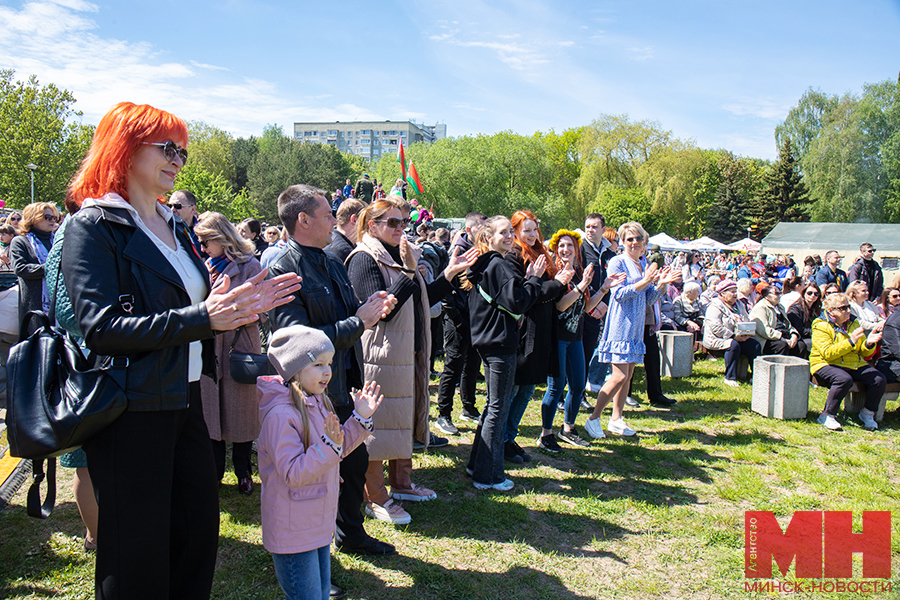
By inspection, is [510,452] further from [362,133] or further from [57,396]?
[362,133]

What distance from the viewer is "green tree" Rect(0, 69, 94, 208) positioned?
129 feet

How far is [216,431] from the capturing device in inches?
152

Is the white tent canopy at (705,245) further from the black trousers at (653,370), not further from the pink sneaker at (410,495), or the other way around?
the pink sneaker at (410,495)

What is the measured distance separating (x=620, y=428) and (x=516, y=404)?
5.18 ft

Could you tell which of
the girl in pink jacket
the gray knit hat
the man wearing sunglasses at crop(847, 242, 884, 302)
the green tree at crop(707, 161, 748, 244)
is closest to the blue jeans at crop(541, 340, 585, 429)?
the girl in pink jacket

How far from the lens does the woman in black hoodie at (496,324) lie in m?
4.18

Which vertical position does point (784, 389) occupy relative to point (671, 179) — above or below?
below

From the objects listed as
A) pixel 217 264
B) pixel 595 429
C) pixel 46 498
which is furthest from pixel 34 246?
pixel 595 429

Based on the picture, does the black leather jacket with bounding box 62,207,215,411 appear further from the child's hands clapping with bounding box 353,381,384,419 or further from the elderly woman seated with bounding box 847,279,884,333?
the elderly woman seated with bounding box 847,279,884,333

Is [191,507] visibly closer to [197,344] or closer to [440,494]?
[197,344]

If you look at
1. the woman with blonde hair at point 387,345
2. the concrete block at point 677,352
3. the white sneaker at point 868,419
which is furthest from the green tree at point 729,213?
the woman with blonde hair at point 387,345

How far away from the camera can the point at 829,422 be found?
20.9 ft

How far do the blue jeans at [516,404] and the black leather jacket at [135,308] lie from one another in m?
3.35

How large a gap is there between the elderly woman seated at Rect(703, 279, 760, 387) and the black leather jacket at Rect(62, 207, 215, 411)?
26.4 ft
